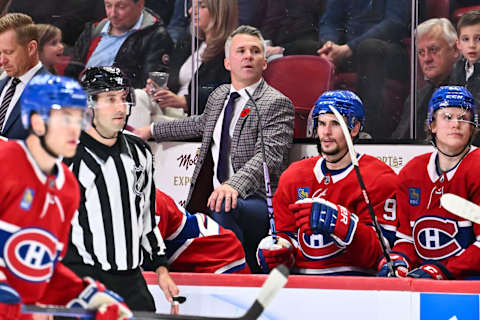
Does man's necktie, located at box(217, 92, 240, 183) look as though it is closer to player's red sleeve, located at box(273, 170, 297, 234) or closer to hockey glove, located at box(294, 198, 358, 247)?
player's red sleeve, located at box(273, 170, 297, 234)

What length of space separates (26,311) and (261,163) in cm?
200

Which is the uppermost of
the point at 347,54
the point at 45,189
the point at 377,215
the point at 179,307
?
the point at 347,54

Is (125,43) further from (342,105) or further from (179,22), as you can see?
(342,105)

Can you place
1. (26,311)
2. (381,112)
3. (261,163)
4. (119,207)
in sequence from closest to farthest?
(26,311)
(119,207)
(261,163)
(381,112)

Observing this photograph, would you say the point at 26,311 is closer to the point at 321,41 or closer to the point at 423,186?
the point at 423,186

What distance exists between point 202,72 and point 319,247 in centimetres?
158

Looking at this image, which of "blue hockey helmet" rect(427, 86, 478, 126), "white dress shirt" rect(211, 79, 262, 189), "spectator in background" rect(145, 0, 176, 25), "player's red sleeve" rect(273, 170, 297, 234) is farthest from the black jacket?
"blue hockey helmet" rect(427, 86, 478, 126)

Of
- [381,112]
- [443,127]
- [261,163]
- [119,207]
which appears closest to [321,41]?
[381,112]

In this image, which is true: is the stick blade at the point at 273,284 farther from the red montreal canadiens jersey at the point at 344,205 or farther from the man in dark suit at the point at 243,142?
the man in dark suit at the point at 243,142

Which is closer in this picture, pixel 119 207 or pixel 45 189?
pixel 45 189

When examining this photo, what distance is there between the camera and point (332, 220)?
3.33m

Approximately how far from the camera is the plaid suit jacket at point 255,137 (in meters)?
3.93

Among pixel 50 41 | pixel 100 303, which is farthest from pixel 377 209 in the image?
pixel 50 41

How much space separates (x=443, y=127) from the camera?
3465 millimetres
